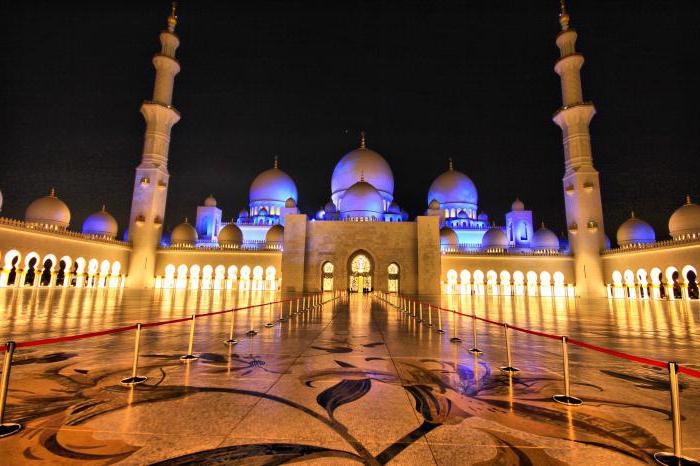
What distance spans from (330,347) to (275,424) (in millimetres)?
2759

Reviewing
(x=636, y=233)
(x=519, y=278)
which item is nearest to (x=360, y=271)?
(x=519, y=278)

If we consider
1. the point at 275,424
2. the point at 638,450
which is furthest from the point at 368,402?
the point at 638,450

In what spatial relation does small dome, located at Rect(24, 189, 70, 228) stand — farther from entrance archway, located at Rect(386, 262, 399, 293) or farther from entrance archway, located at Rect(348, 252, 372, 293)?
entrance archway, located at Rect(386, 262, 399, 293)

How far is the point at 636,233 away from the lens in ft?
90.5

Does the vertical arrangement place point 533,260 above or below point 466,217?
below

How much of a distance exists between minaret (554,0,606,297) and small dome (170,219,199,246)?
30982mm

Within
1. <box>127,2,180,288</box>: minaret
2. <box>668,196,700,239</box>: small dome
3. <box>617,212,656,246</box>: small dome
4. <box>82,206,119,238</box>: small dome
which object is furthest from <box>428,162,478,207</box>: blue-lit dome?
<box>82,206,119,238</box>: small dome

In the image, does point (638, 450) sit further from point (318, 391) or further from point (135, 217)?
point (135, 217)

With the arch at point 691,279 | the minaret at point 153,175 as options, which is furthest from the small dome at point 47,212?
the arch at point 691,279

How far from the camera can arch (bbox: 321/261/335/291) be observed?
83.9 feet

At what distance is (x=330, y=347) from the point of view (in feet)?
16.6

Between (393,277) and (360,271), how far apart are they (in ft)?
7.79

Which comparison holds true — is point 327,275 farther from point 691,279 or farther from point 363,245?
point 691,279

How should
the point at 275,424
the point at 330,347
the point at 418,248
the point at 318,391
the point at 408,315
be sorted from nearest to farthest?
the point at 275,424 < the point at 318,391 < the point at 330,347 < the point at 408,315 < the point at 418,248
